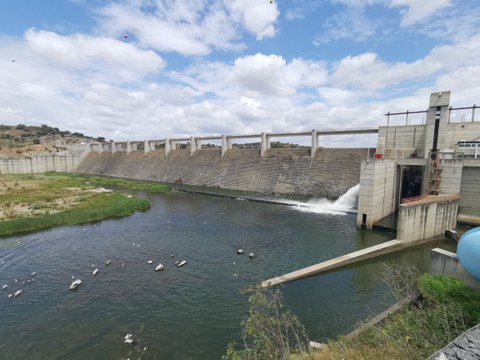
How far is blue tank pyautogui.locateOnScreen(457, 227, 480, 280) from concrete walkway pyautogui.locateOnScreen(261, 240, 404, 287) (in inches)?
261

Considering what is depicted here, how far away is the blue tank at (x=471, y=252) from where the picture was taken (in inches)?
363

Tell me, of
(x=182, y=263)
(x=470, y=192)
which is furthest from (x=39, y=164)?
(x=470, y=192)

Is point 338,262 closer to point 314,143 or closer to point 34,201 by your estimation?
point 314,143

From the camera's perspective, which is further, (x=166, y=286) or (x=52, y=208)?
(x=52, y=208)

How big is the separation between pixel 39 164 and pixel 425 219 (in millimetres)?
96284

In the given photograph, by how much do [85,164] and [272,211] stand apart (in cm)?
7893

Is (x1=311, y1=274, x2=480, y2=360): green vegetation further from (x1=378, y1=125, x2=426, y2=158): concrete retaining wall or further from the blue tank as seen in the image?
(x1=378, y1=125, x2=426, y2=158): concrete retaining wall

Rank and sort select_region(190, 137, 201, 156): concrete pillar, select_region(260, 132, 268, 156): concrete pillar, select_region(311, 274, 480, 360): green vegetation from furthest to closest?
select_region(190, 137, 201, 156): concrete pillar < select_region(260, 132, 268, 156): concrete pillar < select_region(311, 274, 480, 360): green vegetation

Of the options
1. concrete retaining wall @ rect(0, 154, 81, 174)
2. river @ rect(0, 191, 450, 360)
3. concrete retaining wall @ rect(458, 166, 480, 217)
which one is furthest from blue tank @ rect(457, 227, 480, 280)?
concrete retaining wall @ rect(0, 154, 81, 174)

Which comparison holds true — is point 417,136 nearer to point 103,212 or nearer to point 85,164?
point 103,212

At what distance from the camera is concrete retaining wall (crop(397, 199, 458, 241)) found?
18.7 metres

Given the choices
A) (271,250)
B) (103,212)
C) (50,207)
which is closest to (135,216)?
(103,212)

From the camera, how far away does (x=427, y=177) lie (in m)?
24.5

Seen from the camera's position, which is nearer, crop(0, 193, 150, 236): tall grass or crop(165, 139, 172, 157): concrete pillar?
crop(0, 193, 150, 236): tall grass
